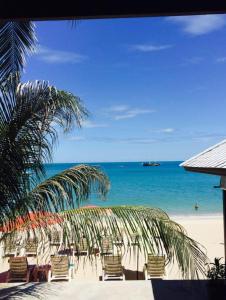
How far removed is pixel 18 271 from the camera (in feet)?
31.5

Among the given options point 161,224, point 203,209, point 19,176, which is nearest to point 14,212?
point 19,176

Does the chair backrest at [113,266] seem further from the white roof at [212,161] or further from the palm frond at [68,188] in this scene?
the white roof at [212,161]

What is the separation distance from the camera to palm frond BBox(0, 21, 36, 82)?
4.16 metres

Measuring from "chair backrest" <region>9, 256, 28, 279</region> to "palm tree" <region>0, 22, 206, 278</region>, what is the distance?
174 inches

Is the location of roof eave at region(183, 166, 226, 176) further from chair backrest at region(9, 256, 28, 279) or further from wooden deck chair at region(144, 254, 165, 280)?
chair backrest at region(9, 256, 28, 279)

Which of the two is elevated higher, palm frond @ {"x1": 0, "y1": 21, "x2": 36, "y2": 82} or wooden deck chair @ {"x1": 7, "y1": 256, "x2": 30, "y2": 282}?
palm frond @ {"x1": 0, "y1": 21, "x2": 36, "y2": 82}

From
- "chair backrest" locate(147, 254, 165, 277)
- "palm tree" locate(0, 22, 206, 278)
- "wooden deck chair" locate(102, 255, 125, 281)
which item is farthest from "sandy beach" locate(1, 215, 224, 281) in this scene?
"palm tree" locate(0, 22, 206, 278)

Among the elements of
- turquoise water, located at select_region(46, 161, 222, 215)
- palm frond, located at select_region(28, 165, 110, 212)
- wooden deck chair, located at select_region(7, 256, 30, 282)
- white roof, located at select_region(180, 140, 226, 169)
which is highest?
turquoise water, located at select_region(46, 161, 222, 215)

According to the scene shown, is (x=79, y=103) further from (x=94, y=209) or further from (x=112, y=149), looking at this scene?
(x=112, y=149)

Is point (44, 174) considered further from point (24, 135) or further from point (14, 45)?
point (14, 45)

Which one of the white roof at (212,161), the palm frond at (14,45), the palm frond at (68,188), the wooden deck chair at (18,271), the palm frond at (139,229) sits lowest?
the wooden deck chair at (18,271)

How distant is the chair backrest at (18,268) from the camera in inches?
377

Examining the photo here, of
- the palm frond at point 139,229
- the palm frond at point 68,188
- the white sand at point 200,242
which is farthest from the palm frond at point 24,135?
the white sand at point 200,242

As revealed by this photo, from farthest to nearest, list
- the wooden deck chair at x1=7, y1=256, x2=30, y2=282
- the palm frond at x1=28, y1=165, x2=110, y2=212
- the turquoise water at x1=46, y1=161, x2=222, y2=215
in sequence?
the turquoise water at x1=46, y1=161, x2=222, y2=215 < the wooden deck chair at x1=7, y1=256, x2=30, y2=282 < the palm frond at x1=28, y1=165, x2=110, y2=212
